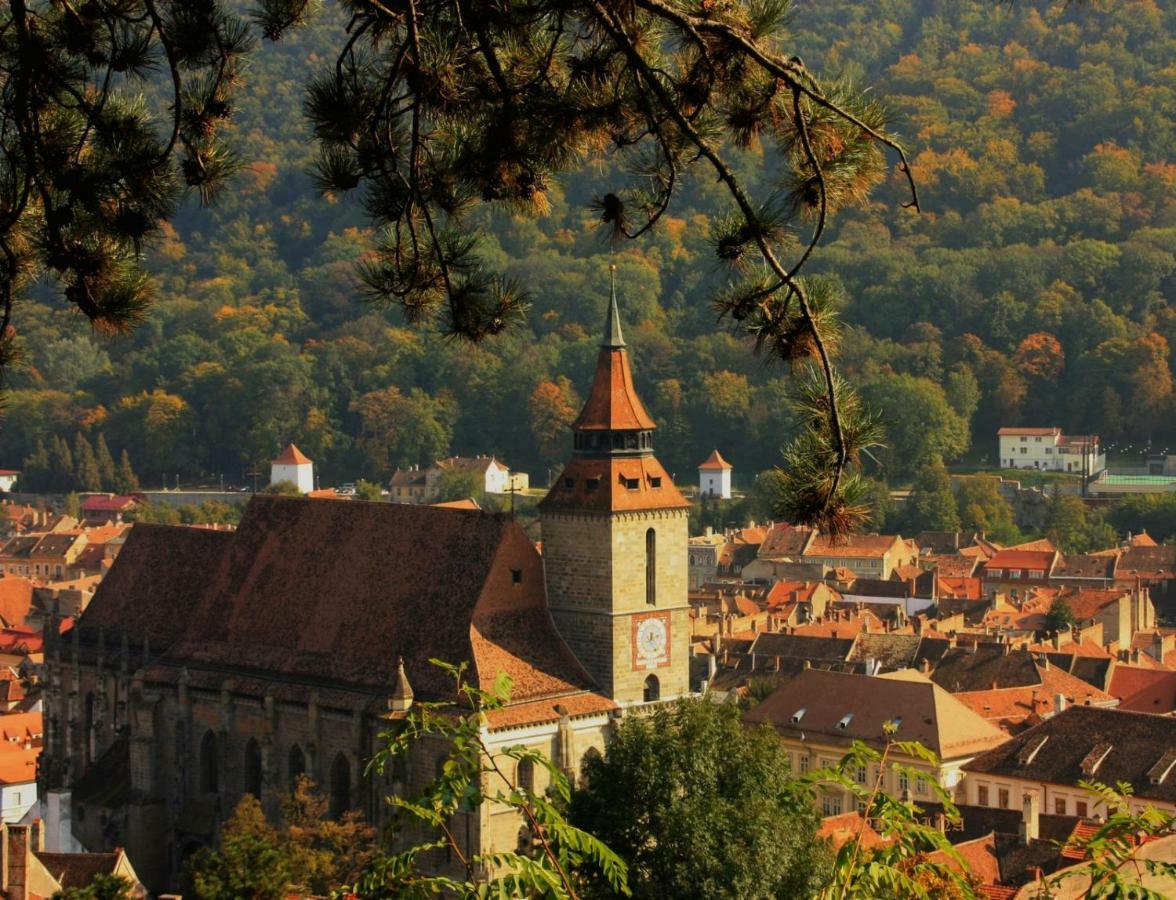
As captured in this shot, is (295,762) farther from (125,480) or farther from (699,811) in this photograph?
(125,480)

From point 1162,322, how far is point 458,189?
459ft

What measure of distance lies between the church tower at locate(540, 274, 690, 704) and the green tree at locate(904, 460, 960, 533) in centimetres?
6879

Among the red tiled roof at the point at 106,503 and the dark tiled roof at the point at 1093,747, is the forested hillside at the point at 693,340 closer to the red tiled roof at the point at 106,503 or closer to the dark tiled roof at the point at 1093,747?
the red tiled roof at the point at 106,503

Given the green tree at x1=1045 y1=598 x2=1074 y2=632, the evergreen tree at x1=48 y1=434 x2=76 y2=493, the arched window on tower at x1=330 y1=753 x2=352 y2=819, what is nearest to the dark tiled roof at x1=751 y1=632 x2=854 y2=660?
the green tree at x1=1045 y1=598 x2=1074 y2=632

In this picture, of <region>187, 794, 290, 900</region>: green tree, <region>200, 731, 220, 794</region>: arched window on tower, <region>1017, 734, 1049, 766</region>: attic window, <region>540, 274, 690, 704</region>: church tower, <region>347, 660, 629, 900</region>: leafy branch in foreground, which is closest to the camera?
<region>347, 660, 629, 900</region>: leafy branch in foreground

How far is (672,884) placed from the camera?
37.8 metres

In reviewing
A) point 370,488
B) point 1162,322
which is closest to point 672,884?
point 370,488

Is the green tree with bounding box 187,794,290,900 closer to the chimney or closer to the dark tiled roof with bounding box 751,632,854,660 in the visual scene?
the chimney

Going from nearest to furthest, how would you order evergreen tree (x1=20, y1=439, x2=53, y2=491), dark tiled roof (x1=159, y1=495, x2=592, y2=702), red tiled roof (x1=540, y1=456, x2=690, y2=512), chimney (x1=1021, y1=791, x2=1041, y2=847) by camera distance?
1. chimney (x1=1021, y1=791, x2=1041, y2=847)
2. dark tiled roof (x1=159, y1=495, x2=592, y2=702)
3. red tiled roof (x1=540, y1=456, x2=690, y2=512)
4. evergreen tree (x1=20, y1=439, x2=53, y2=491)

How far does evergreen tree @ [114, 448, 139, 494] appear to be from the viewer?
14925cm

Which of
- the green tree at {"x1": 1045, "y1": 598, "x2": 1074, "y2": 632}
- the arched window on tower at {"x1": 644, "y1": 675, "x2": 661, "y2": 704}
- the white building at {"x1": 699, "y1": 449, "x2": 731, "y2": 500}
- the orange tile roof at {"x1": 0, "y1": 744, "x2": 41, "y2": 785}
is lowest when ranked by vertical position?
the orange tile roof at {"x1": 0, "y1": 744, "x2": 41, "y2": 785}

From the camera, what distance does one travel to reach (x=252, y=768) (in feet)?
170

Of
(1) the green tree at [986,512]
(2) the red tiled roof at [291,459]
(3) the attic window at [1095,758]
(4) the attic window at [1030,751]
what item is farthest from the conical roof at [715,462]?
(3) the attic window at [1095,758]

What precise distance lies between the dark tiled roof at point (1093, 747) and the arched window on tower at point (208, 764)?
53.4 ft
